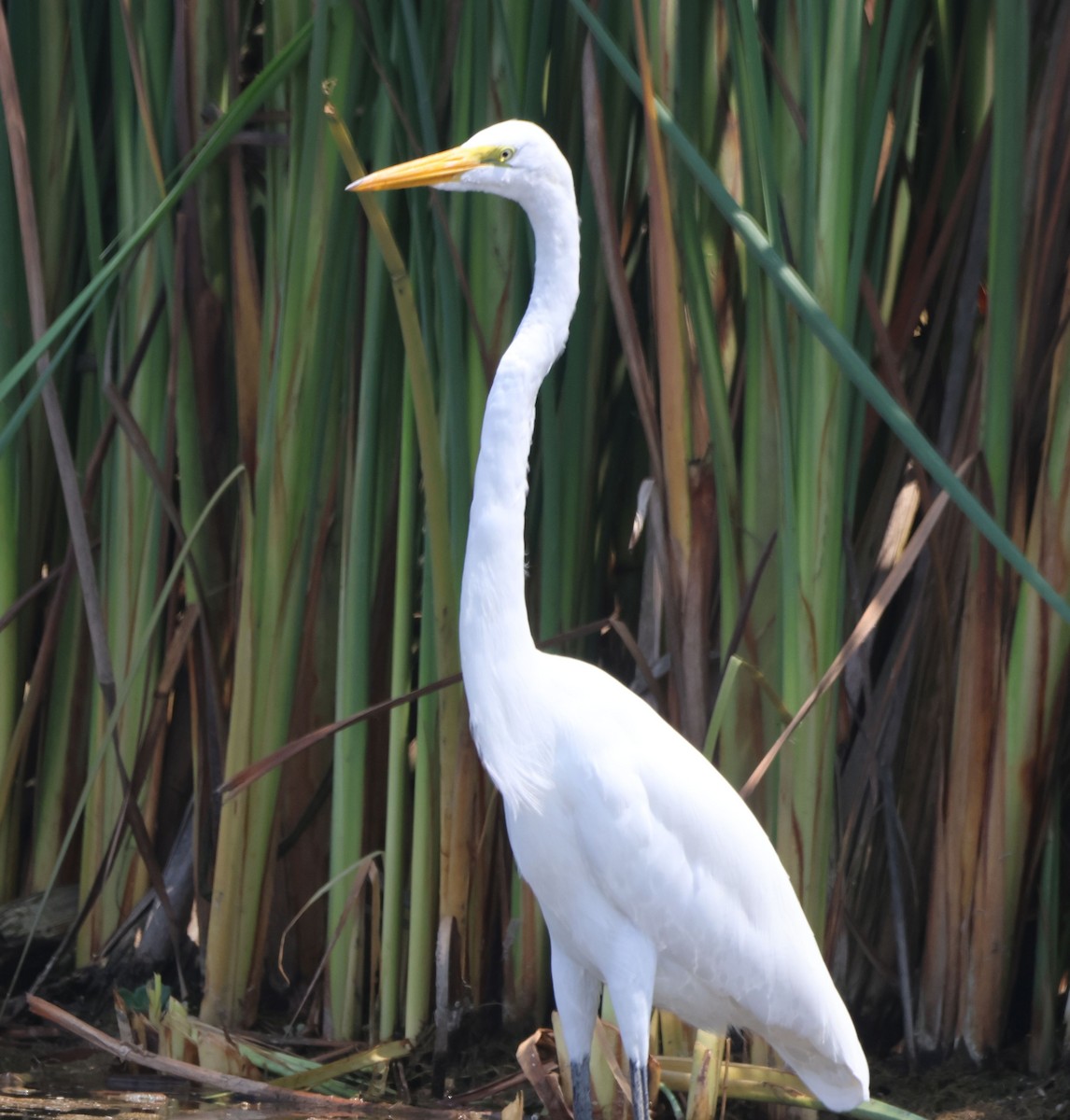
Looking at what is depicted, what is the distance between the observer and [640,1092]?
7.16ft

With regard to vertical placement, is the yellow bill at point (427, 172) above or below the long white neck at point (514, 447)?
above

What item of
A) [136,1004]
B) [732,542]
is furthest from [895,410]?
[136,1004]

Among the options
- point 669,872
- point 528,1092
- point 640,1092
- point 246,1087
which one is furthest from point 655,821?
point 246,1087

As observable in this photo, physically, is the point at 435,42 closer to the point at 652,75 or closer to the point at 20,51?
the point at 652,75

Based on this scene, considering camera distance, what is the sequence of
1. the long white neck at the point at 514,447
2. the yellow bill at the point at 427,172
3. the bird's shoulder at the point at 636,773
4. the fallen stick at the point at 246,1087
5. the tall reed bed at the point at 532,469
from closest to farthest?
the yellow bill at the point at 427,172 < the long white neck at the point at 514,447 < the bird's shoulder at the point at 636,773 < the tall reed bed at the point at 532,469 < the fallen stick at the point at 246,1087

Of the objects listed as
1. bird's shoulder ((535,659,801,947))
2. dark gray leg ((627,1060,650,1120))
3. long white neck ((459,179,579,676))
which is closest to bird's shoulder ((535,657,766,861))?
bird's shoulder ((535,659,801,947))

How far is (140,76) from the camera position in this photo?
2.80m

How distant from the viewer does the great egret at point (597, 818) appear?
2168mm

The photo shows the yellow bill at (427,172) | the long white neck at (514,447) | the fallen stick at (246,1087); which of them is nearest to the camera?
the yellow bill at (427,172)

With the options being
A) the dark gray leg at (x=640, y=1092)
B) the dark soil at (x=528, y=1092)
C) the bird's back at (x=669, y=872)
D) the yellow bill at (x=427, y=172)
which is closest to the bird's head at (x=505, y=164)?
the yellow bill at (x=427, y=172)

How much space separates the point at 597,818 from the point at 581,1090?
0.42 meters

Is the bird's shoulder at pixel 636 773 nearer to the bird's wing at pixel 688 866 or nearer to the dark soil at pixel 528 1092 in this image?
the bird's wing at pixel 688 866

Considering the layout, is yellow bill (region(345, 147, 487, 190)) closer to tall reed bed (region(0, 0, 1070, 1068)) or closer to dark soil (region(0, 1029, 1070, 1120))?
tall reed bed (region(0, 0, 1070, 1068))

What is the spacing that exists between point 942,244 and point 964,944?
3.77ft
